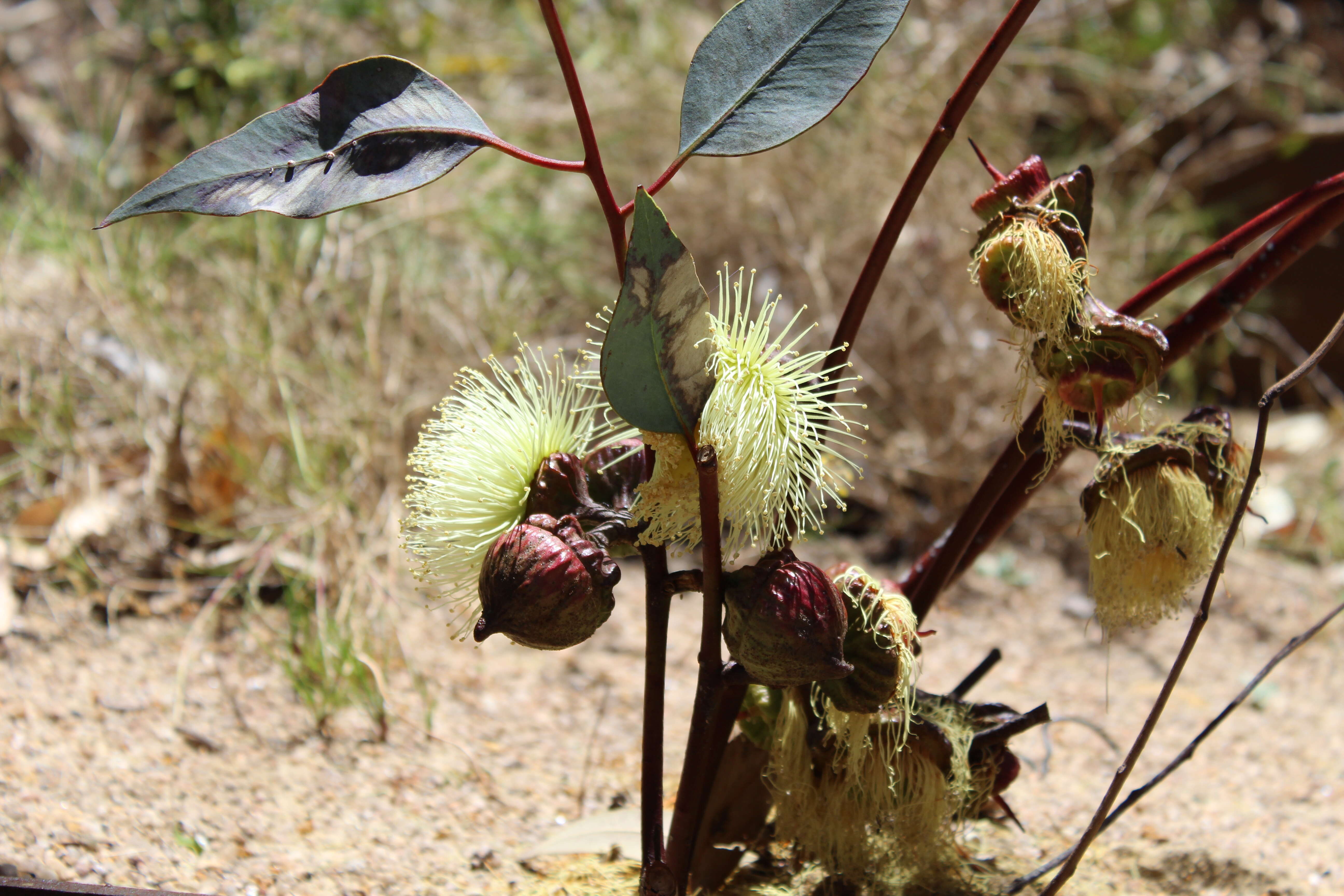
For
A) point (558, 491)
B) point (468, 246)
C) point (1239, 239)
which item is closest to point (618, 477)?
point (558, 491)

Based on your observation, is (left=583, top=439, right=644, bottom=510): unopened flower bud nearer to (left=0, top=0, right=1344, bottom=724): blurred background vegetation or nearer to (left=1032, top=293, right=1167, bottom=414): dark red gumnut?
(left=1032, top=293, right=1167, bottom=414): dark red gumnut

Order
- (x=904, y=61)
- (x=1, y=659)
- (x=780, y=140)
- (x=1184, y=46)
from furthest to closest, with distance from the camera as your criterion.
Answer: (x=1184, y=46)
(x=904, y=61)
(x=1, y=659)
(x=780, y=140)

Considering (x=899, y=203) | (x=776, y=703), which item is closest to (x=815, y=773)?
(x=776, y=703)

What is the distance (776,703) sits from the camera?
68 cm

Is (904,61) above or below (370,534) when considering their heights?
above

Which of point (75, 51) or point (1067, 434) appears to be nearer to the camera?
point (1067, 434)

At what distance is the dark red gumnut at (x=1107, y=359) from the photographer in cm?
58

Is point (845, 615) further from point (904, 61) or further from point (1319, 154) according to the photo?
point (1319, 154)

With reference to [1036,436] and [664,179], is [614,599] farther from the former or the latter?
[1036,436]

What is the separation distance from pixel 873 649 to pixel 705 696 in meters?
0.10

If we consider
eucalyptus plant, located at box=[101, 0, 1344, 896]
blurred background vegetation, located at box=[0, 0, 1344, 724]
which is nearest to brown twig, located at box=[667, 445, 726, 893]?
eucalyptus plant, located at box=[101, 0, 1344, 896]

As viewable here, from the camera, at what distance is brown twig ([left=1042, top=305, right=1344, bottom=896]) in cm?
55

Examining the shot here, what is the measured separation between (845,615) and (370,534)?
0.89 m

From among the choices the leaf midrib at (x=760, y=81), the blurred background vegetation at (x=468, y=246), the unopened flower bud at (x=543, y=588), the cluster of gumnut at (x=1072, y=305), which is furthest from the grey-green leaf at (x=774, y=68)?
the blurred background vegetation at (x=468, y=246)
